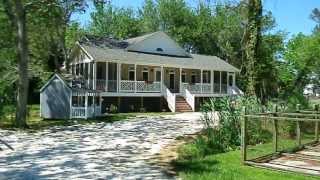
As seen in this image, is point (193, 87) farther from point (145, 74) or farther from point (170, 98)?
point (145, 74)

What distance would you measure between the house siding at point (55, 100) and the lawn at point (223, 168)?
53.3 ft

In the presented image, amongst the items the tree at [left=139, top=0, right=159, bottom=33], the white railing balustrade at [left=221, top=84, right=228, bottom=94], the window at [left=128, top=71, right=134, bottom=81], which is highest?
the tree at [left=139, top=0, right=159, bottom=33]

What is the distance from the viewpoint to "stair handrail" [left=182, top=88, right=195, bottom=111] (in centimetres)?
3886

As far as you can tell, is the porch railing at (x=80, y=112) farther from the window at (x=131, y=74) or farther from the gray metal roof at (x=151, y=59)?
the window at (x=131, y=74)

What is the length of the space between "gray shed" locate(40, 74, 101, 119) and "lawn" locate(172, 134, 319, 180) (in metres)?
15.5

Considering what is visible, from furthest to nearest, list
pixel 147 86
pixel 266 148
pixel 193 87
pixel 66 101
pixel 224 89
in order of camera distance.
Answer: pixel 224 89, pixel 193 87, pixel 147 86, pixel 66 101, pixel 266 148

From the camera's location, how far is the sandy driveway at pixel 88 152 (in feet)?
38.1

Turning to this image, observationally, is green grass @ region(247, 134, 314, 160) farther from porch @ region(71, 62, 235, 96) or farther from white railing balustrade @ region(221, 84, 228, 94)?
white railing balustrade @ region(221, 84, 228, 94)

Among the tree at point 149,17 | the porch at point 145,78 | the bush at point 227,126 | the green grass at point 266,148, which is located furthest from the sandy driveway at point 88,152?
the tree at point 149,17

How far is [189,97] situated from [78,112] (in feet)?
41.1

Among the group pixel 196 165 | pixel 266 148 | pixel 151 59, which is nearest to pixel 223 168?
pixel 196 165

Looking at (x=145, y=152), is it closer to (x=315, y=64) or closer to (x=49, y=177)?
(x=49, y=177)

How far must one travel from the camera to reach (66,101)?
97.6ft

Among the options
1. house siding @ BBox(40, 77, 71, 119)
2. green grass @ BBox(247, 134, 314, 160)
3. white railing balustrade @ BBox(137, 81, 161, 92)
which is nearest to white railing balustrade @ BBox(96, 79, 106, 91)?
white railing balustrade @ BBox(137, 81, 161, 92)
